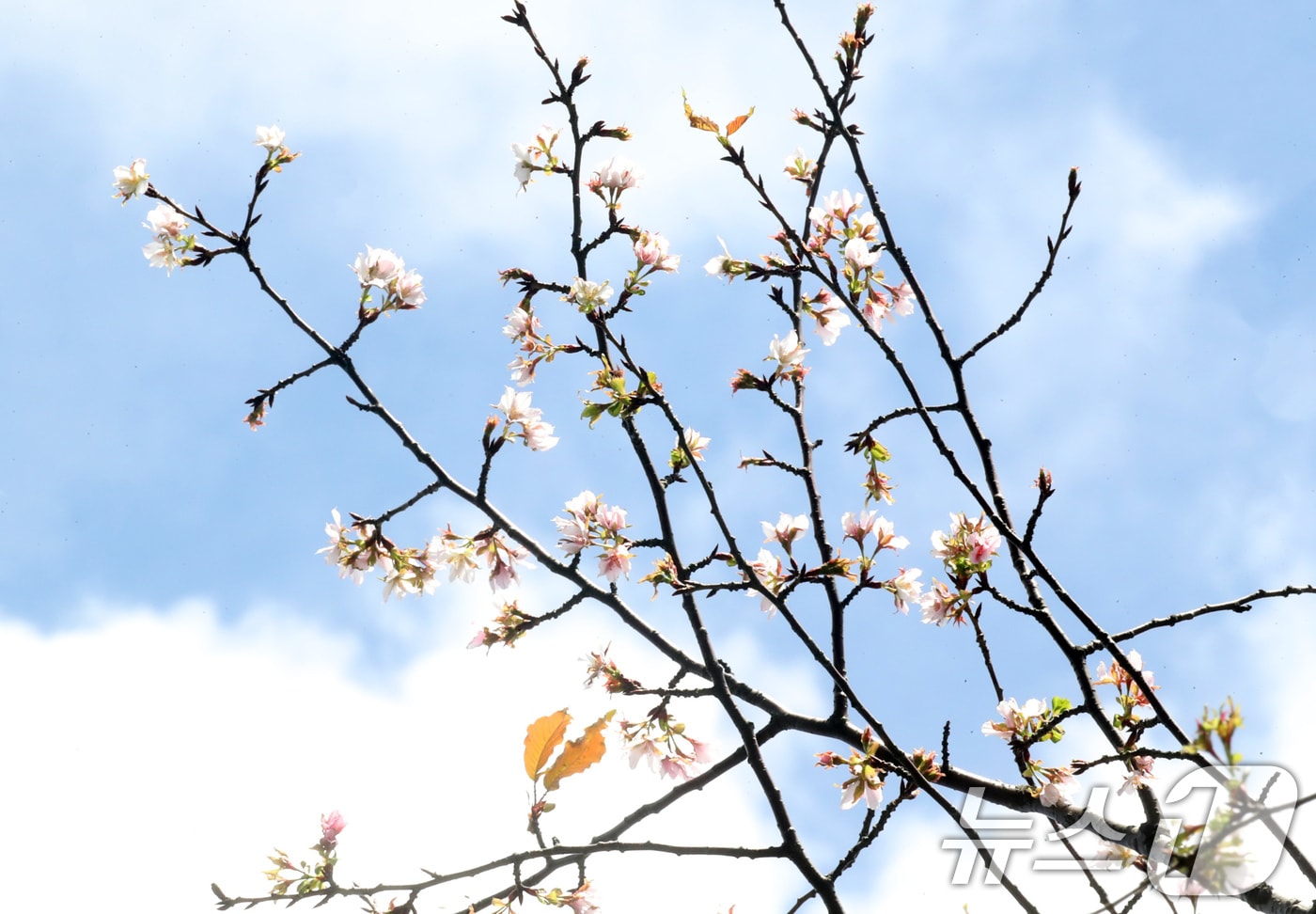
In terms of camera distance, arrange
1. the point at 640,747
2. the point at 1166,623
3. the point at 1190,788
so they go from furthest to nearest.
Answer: the point at 640,747, the point at 1190,788, the point at 1166,623

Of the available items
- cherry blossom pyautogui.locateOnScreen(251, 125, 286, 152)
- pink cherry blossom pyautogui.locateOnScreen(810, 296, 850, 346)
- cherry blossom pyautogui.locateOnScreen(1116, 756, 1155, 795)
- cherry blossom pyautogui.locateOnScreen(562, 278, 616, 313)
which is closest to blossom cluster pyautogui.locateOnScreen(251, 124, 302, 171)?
cherry blossom pyautogui.locateOnScreen(251, 125, 286, 152)

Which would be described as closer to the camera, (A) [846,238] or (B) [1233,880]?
(B) [1233,880]

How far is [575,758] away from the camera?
117 inches

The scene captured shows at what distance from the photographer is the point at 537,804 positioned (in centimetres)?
294

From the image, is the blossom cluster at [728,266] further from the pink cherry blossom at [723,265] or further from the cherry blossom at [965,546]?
the cherry blossom at [965,546]

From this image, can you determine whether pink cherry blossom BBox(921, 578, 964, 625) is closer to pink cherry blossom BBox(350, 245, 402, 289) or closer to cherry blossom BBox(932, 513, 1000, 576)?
cherry blossom BBox(932, 513, 1000, 576)

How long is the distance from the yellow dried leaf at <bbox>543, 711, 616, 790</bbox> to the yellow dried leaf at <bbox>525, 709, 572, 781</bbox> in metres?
0.05

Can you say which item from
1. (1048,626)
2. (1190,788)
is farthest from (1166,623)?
(1190,788)

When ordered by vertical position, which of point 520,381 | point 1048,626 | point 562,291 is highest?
point 562,291

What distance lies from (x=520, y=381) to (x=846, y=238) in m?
1.36

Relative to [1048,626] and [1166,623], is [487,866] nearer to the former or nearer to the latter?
[1048,626]

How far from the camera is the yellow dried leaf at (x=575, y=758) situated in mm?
2965

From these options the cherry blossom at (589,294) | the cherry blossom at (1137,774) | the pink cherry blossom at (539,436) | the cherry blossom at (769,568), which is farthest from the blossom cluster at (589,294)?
the cherry blossom at (1137,774)

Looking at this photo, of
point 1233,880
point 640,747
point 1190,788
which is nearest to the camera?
point 1233,880
